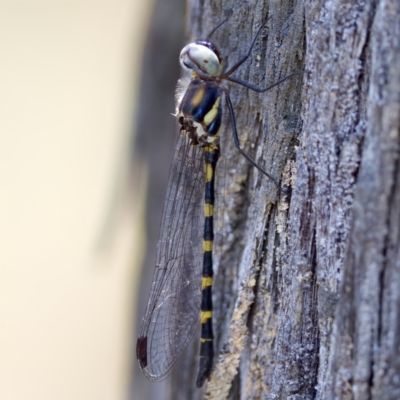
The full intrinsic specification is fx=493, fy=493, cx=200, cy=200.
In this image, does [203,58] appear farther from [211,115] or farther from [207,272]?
[207,272]

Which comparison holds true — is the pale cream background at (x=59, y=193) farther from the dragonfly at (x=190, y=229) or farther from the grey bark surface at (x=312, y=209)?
the grey bark surface at (x=312, y=209)

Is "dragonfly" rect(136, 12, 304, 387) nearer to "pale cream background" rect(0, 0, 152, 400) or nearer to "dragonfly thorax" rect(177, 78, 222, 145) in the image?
"dragonfly thorax" rect(177, 78, 222, 145)

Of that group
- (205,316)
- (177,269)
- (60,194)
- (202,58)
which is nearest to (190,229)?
(177,269)

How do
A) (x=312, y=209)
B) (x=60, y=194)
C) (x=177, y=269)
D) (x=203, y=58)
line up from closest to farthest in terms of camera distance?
1. (x=312, y=209)
2. (x=203, y=58)
3. (x=177, y=269)
4. (x=60, y=194)

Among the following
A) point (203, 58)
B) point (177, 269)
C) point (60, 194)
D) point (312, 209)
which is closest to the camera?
point (312, 209)

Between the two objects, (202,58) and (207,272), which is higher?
(202,58)

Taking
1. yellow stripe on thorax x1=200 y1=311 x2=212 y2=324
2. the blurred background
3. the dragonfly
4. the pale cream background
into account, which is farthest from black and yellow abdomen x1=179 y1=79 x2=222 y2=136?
the pale cream background

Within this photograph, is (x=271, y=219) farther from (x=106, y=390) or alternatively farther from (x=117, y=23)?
(x=117, y=23)

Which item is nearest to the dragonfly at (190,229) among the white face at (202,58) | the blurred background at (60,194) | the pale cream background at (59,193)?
the white face at (202,58)
